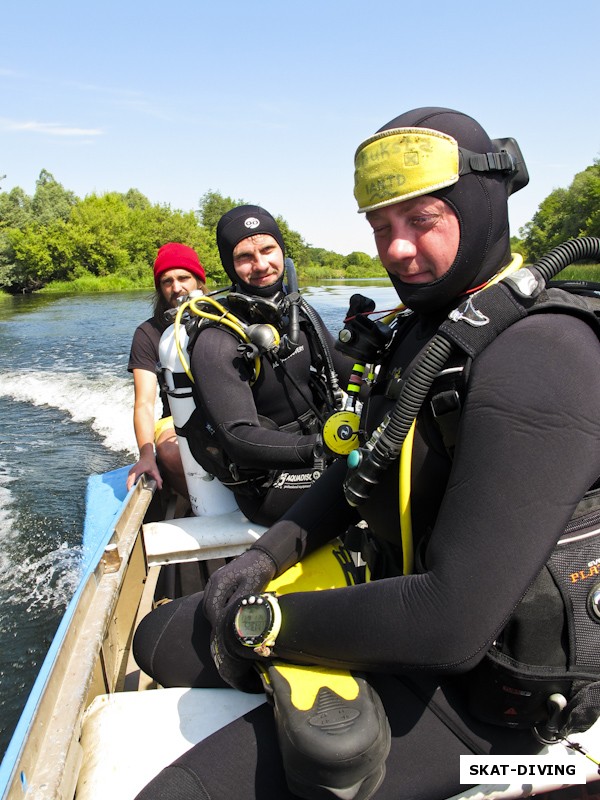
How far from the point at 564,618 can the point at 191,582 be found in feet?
8.04

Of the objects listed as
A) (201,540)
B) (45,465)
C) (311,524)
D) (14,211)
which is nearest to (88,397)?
(45,465)

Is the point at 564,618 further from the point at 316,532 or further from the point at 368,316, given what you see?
the point at 368,316

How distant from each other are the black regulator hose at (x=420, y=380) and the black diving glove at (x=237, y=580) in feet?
1.41

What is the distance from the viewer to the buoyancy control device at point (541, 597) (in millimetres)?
1144

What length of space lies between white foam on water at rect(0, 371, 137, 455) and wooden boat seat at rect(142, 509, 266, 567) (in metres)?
4.77

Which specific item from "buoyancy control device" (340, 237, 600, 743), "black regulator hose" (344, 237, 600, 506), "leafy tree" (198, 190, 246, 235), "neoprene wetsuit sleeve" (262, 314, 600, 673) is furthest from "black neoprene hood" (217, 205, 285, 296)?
"leafy tree" (198, 190, 246, 235)

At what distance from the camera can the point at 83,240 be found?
51500mm

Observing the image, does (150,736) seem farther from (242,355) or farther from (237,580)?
(242,355)

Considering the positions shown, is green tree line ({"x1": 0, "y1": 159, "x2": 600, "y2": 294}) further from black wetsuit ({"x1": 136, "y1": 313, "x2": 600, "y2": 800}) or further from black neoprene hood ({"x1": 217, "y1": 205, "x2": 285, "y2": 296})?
A: black wetsuit ({"x1": 136, "y1": 313, "x2": 600, "y2": 800})

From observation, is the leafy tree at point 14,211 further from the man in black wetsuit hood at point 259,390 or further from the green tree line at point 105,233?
the man in black wetsuit hood at point 259,390

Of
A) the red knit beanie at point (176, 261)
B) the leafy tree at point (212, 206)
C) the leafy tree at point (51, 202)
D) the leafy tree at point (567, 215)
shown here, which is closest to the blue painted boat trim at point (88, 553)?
the red knit beanie at point (176, 261)

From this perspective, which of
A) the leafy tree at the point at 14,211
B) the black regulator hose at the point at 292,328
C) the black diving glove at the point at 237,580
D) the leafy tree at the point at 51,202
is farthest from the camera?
the leafy tree at the point at 51,202

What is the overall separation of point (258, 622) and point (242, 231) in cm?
207

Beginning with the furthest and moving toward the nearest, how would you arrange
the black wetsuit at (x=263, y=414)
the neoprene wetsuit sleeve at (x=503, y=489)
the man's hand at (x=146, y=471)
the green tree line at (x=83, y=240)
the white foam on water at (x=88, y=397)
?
the green tree line at (x=83, y=240) < the white foam on water at (x=88, y=397) < the man's hand at (x=146, y=471) < the black wetsuit at (x=263, y=414) < the neoprene wetsuit sleeve at (x=503, y=489)
